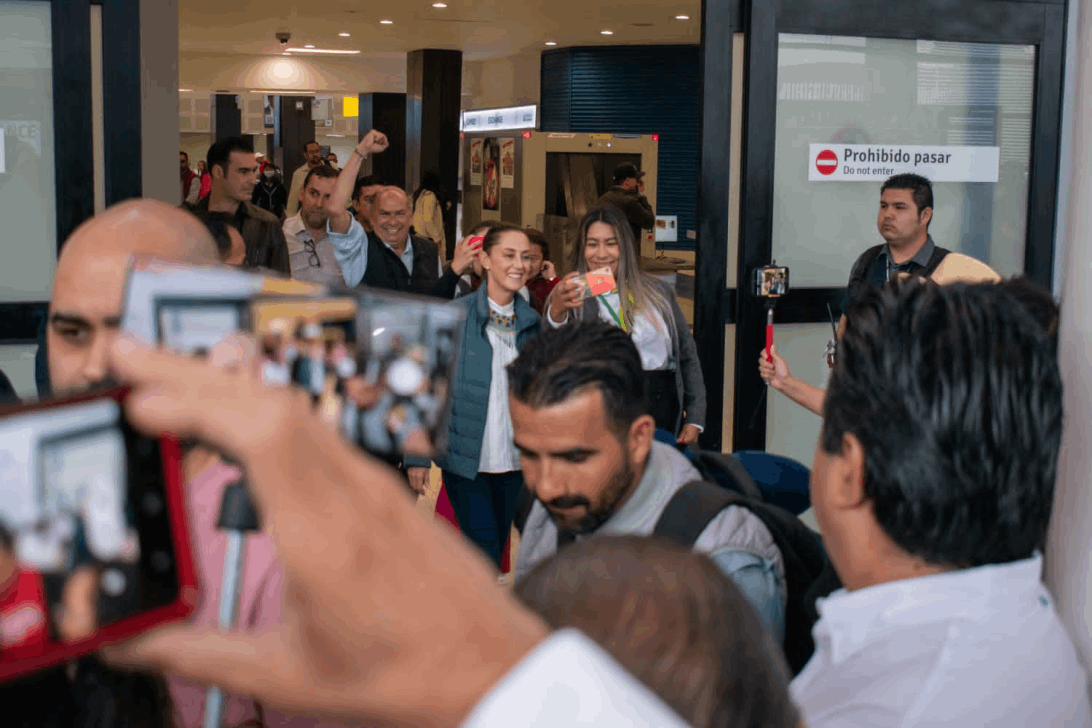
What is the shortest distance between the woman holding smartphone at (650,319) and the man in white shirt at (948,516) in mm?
3130

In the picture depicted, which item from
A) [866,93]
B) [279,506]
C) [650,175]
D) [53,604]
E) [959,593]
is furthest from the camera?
[650,175]

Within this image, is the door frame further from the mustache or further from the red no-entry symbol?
the red no-entry symbol

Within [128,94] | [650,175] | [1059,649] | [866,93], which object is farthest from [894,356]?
[650,175]

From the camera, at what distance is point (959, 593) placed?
4.17 ft

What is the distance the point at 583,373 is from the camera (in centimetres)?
229

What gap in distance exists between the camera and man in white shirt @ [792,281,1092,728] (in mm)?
1225

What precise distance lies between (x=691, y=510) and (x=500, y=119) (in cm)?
1647

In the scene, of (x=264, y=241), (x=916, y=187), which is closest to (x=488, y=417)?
(x=264, y=241)

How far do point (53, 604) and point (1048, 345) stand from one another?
1.07 metres

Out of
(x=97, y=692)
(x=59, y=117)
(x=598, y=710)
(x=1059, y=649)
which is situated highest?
(x=59, y=117)

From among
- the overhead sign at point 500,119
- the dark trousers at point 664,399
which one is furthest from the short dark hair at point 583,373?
the overhead sign at point 500,119

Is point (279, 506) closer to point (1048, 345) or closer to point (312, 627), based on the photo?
point (312, 627)

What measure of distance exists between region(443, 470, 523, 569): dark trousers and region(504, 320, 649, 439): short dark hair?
6.52 ft

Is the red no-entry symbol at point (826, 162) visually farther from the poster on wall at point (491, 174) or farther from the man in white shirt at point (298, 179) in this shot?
the poster on wall at point (491, 174)
